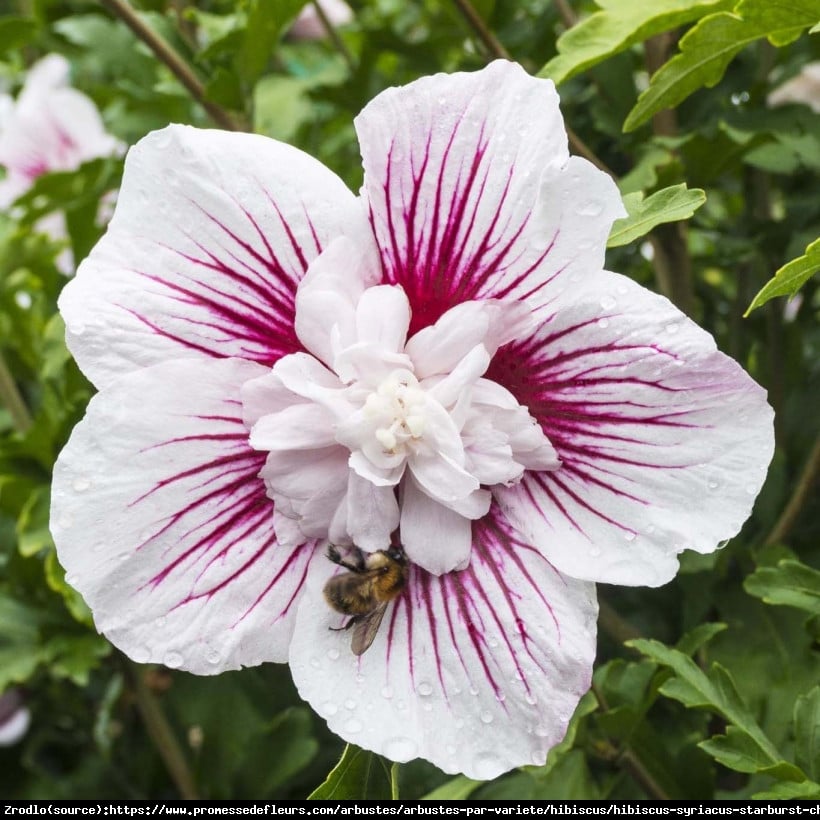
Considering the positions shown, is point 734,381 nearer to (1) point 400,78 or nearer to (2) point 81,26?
(1) point 400,78

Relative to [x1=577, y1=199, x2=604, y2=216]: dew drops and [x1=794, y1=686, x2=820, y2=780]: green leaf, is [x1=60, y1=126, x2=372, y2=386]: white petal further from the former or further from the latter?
[x1=794, y1=686, x2=820, y2=780]: green leaf

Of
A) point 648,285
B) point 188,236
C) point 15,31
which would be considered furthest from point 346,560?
point 15,31

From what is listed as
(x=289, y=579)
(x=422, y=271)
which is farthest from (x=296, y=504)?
(x=422, y=271)

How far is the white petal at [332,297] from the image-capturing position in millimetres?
647

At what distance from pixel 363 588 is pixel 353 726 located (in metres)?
0.09

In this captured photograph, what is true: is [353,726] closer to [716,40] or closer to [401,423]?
[401,423]

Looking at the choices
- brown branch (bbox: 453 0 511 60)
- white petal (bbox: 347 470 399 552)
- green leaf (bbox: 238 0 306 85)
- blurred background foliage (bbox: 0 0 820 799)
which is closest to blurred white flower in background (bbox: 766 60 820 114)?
blurred background foliage (bbox: 0 0 820 799)

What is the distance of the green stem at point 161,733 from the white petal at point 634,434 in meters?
0.68

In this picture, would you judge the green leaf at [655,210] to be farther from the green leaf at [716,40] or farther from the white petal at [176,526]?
the white petal at [176,526]

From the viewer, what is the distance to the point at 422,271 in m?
0.68

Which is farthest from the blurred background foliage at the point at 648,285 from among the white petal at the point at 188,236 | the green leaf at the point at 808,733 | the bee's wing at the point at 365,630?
the white petal at the point at 188,236

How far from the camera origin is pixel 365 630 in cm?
65

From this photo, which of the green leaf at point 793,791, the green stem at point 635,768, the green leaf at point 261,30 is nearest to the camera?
the green leaf at point 793,791

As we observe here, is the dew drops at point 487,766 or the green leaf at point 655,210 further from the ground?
the green leaf at point 655,210
